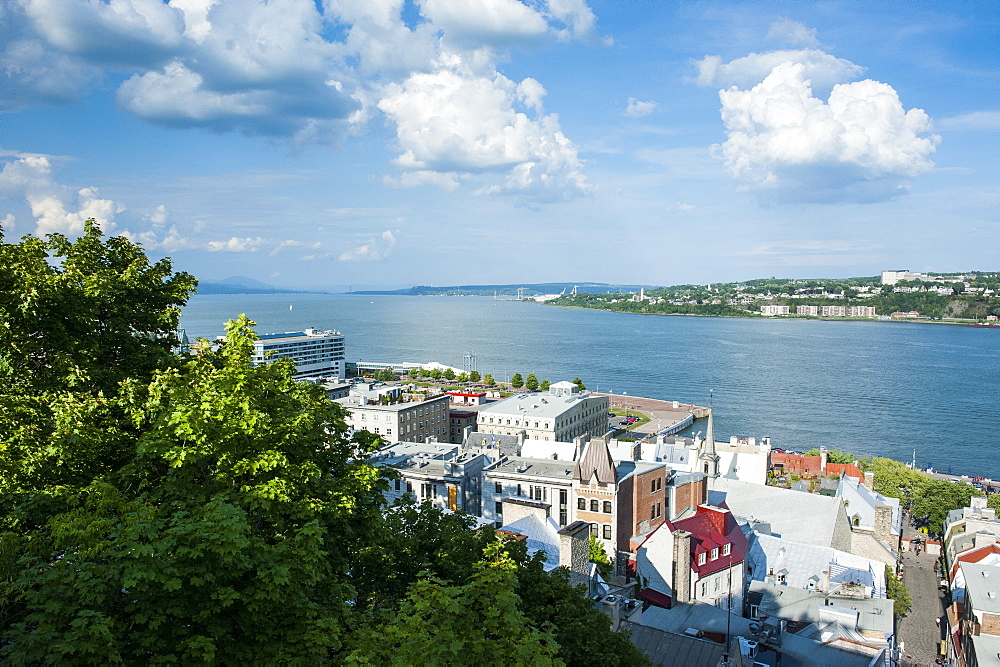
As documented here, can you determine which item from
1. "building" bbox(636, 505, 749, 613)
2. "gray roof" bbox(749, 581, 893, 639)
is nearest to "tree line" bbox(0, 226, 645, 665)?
"building" bbox(636, 505, 749, 613)

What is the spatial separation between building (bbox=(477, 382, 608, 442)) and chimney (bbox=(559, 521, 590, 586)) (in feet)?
124

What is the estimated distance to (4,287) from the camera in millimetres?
11344

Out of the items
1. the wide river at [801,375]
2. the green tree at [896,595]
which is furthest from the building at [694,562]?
the wide river at [801,375]

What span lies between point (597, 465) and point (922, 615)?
56.7ft

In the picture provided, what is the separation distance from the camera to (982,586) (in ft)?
91.1

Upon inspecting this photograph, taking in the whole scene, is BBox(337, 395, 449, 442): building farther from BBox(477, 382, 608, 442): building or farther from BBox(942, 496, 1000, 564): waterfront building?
BBox(942, 496, 1000, 564): waterfront building

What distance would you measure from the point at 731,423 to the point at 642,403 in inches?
664

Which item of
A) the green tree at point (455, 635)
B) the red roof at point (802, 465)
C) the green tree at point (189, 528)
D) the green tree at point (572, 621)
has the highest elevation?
the green tree at point (189, 528)

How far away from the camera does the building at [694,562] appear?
23.6 m

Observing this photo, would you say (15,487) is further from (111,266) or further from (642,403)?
(642,403)

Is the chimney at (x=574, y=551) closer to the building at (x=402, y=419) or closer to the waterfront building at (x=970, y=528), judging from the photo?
the waterfront building at (x=970, y=528)

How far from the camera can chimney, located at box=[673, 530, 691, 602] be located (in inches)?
924

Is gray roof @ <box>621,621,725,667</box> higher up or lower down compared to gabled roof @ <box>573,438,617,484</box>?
lower down

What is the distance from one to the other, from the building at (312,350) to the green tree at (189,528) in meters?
95.5
